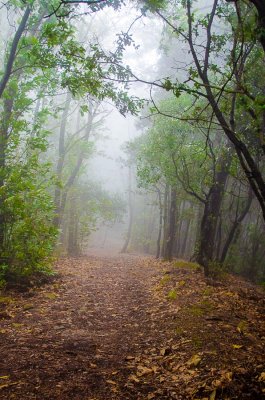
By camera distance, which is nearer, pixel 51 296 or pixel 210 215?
pixel 51 296

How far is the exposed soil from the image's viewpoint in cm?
405

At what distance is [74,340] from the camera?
18.0 ft

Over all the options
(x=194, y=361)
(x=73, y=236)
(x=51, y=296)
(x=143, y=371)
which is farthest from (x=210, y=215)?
(x=73, y=236)

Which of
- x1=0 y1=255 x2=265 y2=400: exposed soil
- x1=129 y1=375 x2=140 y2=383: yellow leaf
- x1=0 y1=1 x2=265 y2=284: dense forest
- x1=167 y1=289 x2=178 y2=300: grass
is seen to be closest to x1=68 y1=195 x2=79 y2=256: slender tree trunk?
x1=0 y1=1 x2=265 y2=284: dense forest

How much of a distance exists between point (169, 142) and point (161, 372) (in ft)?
34.1

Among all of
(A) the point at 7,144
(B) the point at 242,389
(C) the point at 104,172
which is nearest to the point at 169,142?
(A) the point at 7,144

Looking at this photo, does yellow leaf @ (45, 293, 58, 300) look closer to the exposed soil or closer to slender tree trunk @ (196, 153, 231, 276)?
the exposed soil

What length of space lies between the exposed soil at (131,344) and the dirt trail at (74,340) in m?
0.01

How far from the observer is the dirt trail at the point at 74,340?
13.4 feet

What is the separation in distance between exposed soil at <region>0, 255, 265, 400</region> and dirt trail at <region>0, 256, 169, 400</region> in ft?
0.05

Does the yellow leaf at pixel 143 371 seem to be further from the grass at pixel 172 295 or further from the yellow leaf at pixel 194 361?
the grass at pixel 172 295

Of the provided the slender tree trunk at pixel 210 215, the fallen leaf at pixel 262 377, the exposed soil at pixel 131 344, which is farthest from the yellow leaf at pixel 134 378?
the slender tree trunk at pixel 210 215

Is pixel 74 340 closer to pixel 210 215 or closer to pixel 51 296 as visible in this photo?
pixel 51 296

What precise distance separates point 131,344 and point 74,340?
0.95 metres
